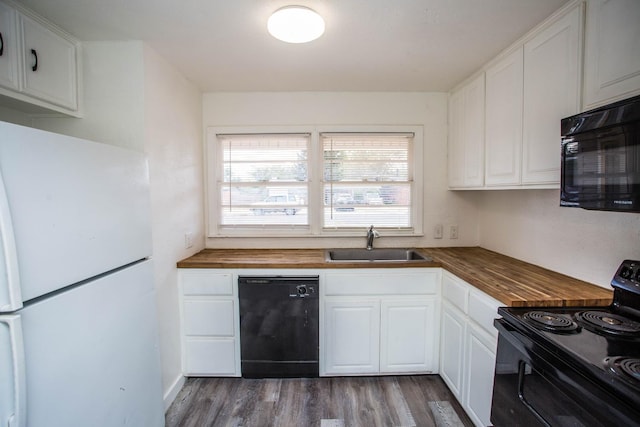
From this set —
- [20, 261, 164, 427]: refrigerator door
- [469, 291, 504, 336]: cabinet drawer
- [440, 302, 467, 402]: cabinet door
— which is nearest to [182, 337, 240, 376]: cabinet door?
[20, 261, 164, 427]: refrigerator door

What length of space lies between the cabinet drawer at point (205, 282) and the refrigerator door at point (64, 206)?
713 millimetres

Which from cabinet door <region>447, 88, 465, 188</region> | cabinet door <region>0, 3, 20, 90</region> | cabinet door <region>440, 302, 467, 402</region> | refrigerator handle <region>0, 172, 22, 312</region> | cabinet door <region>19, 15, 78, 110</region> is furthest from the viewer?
cabinet door <region>447, 88, 465, 188</region>

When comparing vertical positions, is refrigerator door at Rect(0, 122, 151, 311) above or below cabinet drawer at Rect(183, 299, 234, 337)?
above

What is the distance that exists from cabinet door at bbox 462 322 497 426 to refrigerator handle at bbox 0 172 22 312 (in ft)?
6.46

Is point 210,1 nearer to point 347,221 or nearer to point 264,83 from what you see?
point 264,83

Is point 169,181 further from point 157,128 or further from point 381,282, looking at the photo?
point 381,282

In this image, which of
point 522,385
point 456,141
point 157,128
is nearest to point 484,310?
point 522,385

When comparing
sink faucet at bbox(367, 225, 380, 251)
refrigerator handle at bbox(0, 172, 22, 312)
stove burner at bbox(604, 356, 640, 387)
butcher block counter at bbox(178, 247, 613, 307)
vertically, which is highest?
refrigerator handle at bbox(0, 172, 22, 312)

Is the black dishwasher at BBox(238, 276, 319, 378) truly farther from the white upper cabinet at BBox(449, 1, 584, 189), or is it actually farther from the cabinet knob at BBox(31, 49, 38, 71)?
the cabinet knob at BBox(31, 49, 38, 71)

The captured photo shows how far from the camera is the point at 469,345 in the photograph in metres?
1.63

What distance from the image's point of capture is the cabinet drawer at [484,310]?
1399mm

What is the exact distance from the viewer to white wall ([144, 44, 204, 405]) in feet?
5.62

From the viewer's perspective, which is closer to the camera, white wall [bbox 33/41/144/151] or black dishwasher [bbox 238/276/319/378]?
white wall [bbox 33/41/144/151]

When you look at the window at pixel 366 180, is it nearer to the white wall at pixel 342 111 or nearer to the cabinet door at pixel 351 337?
the white wall at pixel 342 111
